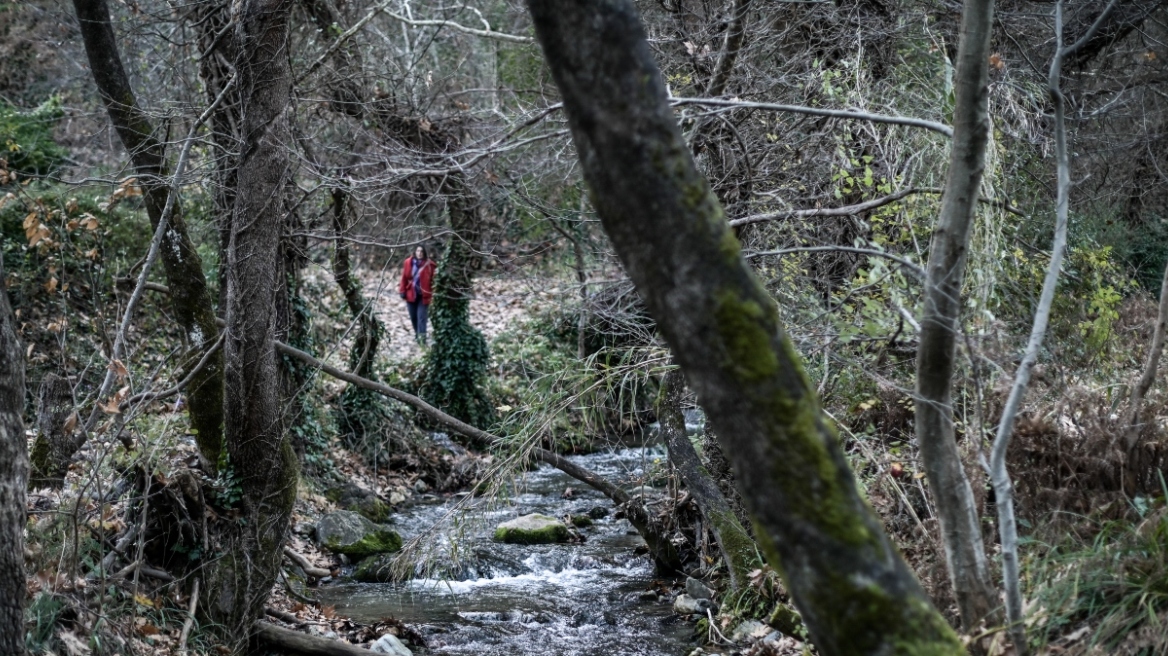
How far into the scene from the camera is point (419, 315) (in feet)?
59.3

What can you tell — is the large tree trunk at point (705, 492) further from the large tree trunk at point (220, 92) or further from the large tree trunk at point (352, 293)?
the large tree trunk at point (352, 293)

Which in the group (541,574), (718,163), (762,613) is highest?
(718,163)

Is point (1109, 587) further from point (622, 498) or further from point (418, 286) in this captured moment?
point (418, 286)

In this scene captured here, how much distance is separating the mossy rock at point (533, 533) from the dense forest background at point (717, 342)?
1289 millimetres

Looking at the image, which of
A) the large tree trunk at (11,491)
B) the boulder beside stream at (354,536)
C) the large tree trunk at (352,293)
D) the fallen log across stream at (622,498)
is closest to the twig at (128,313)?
the large tree trunk at (11,491)

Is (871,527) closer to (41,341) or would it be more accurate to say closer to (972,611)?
(972,611)

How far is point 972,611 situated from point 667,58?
580 cm

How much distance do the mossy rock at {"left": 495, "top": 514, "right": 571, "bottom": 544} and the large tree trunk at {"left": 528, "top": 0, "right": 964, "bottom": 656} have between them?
8.32 meters

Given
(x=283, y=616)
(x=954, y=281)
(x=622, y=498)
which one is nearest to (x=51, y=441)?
(x=283, y=616)

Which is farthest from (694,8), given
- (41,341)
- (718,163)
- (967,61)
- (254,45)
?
(41,341)

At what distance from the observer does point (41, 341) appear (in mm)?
12484

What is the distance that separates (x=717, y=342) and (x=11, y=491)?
352 cm

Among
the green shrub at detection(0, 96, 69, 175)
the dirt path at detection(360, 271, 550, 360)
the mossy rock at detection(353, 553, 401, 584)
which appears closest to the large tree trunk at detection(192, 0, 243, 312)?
the mossy rock at detection(353, 553, 401, 584)

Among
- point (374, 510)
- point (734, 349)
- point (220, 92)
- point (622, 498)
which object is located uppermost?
point (220, 92)
